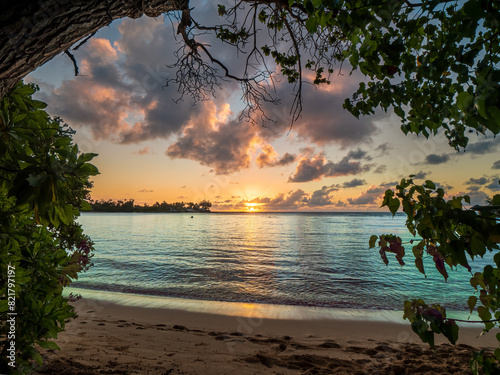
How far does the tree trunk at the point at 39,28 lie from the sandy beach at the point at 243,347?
3330mm

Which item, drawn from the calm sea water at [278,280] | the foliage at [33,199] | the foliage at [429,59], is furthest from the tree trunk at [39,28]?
the calm sea water at [278,280]

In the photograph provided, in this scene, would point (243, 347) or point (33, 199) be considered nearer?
point (33, 199)

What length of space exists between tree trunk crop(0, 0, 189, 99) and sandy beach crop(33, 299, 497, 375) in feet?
10.9

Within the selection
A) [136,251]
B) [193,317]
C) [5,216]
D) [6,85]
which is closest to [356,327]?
[193,317]

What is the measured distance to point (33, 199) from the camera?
3.82ft

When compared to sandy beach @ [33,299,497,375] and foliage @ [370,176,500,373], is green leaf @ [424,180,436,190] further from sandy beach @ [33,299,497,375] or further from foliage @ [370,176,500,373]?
sandy beach @ [33,299,497,375]

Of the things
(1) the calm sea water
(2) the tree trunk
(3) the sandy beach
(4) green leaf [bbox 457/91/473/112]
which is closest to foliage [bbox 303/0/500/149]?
(4) green leaf [bbox 457/91/473/112]

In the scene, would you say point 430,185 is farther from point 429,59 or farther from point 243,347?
point 243,347

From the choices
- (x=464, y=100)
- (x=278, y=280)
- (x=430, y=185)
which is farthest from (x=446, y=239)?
(x=278, y=280)

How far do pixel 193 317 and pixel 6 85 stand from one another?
5960 millimetres

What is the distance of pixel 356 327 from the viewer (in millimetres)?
5531

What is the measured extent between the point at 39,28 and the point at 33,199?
0.80 meters

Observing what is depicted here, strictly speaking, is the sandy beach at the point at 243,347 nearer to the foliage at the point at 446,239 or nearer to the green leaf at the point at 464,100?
the foliage at the point at 446,239

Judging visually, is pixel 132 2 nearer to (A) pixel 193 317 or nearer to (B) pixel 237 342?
(B) pixel 237 342
